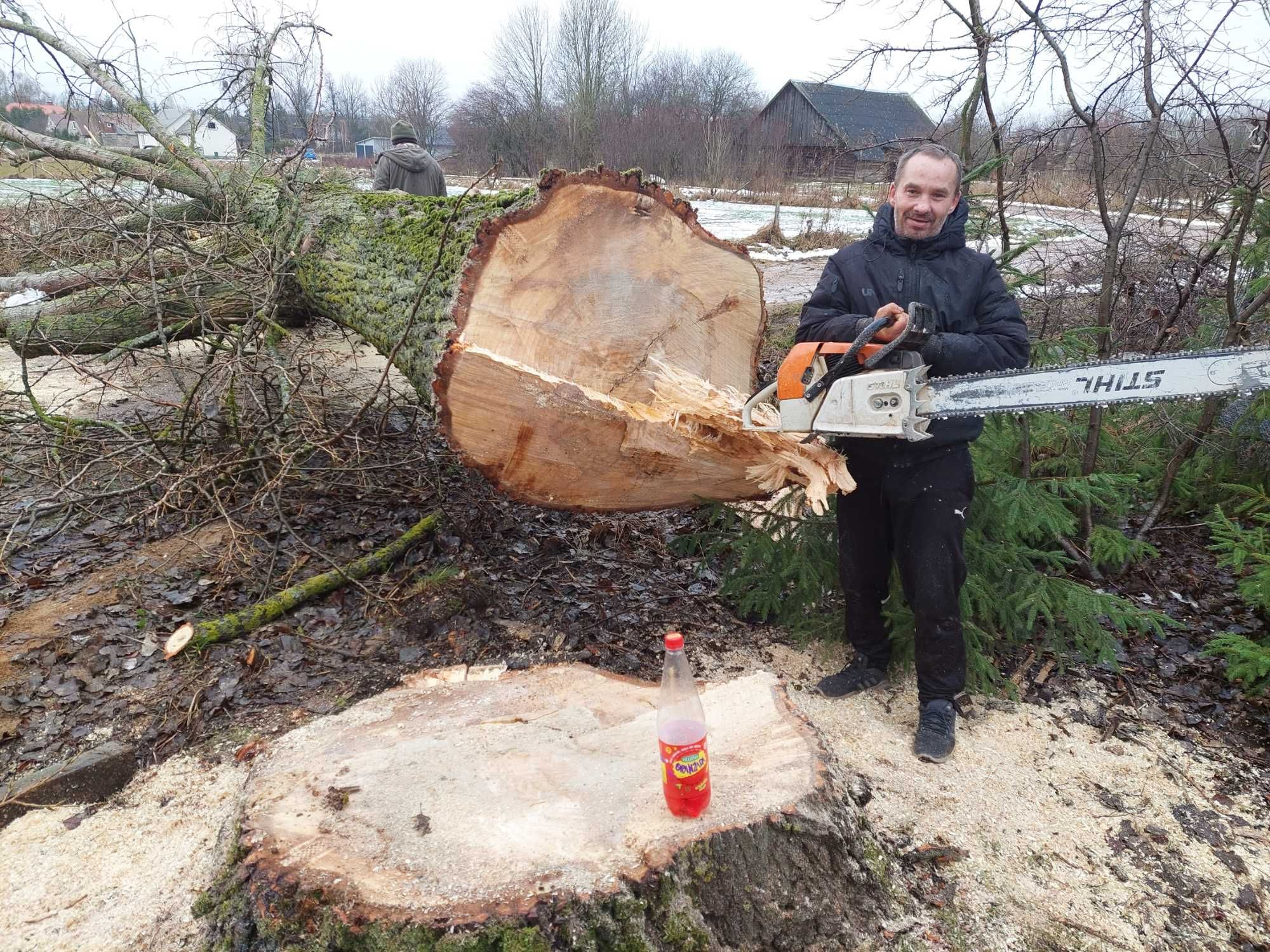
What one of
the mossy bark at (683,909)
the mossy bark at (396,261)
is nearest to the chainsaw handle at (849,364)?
the mossy bark at (683,909)

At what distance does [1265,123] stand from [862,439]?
92.1 inches

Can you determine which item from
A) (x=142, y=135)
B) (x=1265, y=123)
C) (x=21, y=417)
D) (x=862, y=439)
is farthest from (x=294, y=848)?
(x=142, y=135)

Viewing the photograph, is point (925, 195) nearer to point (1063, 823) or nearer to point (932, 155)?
point (932, 155)

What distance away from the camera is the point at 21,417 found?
379 cm

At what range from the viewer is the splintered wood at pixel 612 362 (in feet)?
8.22

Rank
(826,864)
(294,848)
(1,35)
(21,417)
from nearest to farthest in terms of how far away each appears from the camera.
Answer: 1. (294,848)
2. (826,864)
3. (21,417)
4. (1,35)

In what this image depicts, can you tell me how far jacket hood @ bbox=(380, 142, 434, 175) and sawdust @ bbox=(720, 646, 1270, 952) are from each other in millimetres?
5893

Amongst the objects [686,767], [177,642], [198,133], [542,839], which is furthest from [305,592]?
[198,133]

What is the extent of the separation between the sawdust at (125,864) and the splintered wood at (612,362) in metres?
1.30

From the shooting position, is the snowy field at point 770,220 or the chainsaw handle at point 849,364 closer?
the chainsaw handle at point 849,364

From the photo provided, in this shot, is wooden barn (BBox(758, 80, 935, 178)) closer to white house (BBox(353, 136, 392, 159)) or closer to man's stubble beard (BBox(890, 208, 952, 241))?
man's stubble beard (BBox(890, 208, 952, 241))

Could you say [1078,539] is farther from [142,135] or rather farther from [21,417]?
[142,135]

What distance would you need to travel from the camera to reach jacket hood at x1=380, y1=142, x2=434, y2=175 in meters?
6.85

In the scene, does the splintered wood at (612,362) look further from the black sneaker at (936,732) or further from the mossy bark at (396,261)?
the black sneaker at (936,732)
